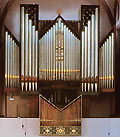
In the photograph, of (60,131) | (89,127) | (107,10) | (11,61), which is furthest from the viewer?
(107,10)

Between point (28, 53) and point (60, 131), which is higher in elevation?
point (28, 53)

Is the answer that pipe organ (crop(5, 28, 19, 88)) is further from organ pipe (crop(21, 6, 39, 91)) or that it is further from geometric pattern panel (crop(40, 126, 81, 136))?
geometric pattern panel (crop(40, 126, 81, 136))

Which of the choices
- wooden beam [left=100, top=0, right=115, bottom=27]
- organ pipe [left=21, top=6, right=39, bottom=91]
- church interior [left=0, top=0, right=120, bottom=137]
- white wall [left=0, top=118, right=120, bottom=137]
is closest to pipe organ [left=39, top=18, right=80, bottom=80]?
church interior [left=0, top=0, right=120, bottom=137]

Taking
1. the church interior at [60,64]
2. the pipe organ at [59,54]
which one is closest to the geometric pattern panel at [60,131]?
the church interior at [60,64]

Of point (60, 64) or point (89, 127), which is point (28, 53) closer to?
point (60, 64)

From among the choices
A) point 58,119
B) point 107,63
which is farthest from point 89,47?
point 58,119

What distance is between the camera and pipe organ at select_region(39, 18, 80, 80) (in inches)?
348

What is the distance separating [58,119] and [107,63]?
2.47 m

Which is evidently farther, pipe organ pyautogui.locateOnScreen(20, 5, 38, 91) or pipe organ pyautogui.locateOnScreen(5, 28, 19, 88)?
pipe organ pyautogui.locateOnScreen(5, 28, 19, 88)

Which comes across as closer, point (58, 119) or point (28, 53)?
point (58, 119)

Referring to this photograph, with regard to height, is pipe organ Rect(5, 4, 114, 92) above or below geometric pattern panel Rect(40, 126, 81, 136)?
above

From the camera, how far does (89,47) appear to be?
29.1 feet

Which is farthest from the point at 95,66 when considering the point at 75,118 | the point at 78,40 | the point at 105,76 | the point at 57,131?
the point at 57,131

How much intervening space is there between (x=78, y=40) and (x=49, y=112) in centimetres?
256
